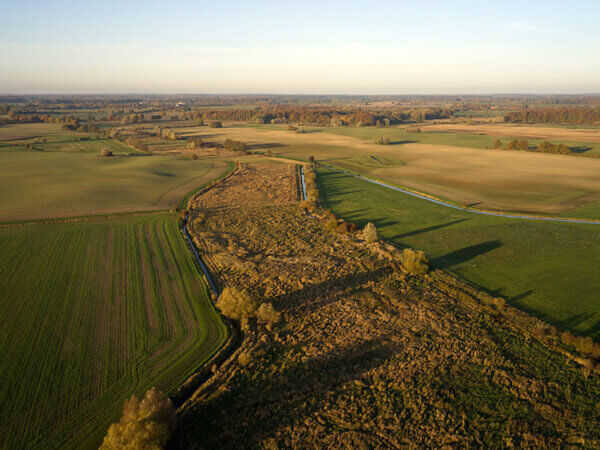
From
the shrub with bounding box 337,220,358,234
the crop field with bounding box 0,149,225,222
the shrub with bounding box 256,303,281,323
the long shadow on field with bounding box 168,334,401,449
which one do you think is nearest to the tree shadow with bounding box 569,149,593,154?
the shrub with bounding box 337,220,358,234

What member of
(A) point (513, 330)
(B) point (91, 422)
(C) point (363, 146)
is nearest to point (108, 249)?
(B) point (91, 422)

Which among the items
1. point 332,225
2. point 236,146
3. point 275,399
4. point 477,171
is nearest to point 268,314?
point 275,399

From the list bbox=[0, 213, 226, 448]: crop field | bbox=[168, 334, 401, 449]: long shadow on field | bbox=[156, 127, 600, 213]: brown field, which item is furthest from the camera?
bbox=[156, 127, 600, 213]: brown field

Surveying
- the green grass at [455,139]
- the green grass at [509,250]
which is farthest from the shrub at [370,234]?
the green grass at [455,139]

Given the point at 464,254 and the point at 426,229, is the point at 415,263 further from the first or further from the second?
the point at 426,229

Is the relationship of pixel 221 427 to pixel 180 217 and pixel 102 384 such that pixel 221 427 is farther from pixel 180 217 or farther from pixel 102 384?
pixel 180 217

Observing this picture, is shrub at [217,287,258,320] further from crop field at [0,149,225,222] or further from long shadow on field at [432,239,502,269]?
crop field at [0,149,225,222]
